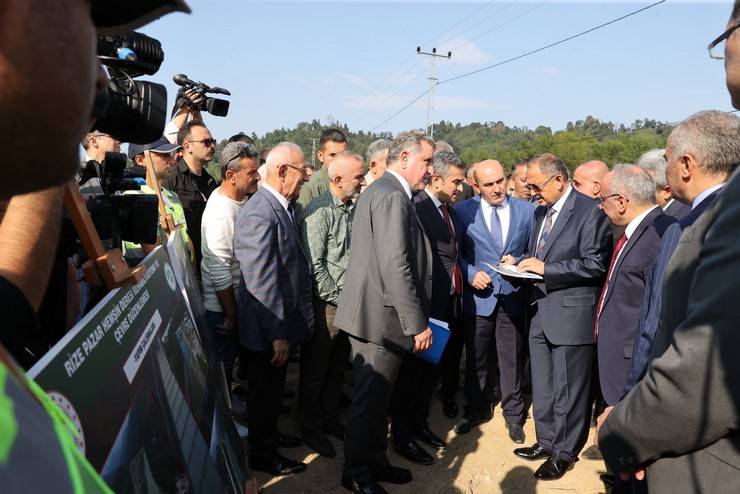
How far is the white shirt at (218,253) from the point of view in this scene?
3818 millimetres

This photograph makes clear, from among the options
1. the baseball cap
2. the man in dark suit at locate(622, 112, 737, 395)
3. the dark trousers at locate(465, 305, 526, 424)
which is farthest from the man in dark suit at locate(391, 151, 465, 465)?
the man in dark suit at locate(622, 112, 737, 395)

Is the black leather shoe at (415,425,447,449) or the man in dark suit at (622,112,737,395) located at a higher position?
the man in dark suit at (622,112,737,395)

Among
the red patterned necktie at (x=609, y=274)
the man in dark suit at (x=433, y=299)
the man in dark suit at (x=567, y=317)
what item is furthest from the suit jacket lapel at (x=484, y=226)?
the red patterned necktie at (x=609, y=274)

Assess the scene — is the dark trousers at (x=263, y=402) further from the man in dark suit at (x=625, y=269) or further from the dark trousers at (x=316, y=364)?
the man in dark suit at (x=625, y=269)

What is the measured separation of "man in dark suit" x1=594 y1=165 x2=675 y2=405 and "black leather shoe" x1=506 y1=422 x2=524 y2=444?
40.5 inches

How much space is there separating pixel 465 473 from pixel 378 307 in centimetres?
148

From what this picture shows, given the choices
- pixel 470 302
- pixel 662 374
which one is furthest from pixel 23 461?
pixel 470 302

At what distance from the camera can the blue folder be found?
3.62m

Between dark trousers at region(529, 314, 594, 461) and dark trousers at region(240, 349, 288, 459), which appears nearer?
dark trousers at region(240, 349, 288, 459)

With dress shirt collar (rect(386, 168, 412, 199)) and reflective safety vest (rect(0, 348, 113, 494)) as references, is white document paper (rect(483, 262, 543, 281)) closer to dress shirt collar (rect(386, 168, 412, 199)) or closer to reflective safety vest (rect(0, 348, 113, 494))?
dress shirt collar (rect(386, 168, 412, 199))

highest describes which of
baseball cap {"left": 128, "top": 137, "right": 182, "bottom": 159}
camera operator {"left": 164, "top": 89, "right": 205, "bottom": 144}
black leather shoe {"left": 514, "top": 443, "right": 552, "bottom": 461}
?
camera operator {"left": 164, "top": 89, "right": 205, "bottom": 144}

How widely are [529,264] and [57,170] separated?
3.93 meters

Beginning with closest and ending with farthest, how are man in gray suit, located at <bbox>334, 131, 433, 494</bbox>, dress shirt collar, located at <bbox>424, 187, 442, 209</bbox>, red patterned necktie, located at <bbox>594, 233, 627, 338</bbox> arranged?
1. man in gray suit, located at <bbox>334, 131, 433, 494</bbox>
2. red patterned necktie, located at <bbox>594, 233, 627, 338</bbox>
3. dress shirt collar, located at <bbox>424, 187, 442, 209</bbox>

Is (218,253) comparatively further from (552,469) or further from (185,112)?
(552,469)
